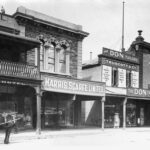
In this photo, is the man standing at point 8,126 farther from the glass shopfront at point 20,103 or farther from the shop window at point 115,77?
the shop window at point 115,77

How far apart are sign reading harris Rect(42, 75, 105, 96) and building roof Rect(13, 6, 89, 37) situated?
15.1 feet

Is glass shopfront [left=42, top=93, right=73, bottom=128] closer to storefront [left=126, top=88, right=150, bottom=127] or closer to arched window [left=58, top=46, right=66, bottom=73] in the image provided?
arched window [left=58, top=46, right=66, bottom=73]

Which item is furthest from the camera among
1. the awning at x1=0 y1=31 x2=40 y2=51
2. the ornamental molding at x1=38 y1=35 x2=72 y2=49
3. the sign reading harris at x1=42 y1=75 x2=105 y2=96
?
the ornamental molding at x1=38 y1=35 x2=72 y2=49

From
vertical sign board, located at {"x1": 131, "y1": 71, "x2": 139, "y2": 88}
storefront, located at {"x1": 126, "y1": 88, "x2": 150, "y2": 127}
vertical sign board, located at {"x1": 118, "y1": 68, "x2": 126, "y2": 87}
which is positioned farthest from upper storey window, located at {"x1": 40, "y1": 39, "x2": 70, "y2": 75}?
vertical sign board, located at {"x1": 131, "y1": 71, "x2": 139, "y2": 88}

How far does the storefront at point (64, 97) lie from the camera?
765 inches

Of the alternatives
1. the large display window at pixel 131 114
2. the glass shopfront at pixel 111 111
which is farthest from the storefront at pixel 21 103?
the large display window at pixel 131 114

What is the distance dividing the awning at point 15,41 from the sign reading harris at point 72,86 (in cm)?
218

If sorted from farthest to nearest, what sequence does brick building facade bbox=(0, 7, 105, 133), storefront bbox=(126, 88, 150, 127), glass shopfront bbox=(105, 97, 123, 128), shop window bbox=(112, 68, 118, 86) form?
storefront bbox=(126, 88, 150, 127)
shop window bbox=(112, 68, 118, 86)
glass shopfront bbox=(105, 97, 123, 128)
brick building facade bbox=(0, 7, 105, 133)

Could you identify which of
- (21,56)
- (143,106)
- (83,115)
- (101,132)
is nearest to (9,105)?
(21,56)

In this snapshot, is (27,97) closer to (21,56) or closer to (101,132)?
(21,56)

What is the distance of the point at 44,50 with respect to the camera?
73.8 feet

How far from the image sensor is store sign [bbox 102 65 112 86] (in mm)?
27419

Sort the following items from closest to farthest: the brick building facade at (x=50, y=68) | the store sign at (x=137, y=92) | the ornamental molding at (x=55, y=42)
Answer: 1. the brick building facade at (x=50, y=68)
2. the ornamental molding at (x=55, y=42)
3. the store sign at (x=137, y=92)

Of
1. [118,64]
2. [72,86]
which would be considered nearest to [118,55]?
[118,64]
